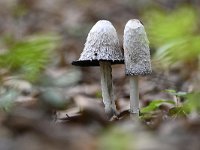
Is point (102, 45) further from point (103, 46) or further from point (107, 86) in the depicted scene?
point (107, 86)

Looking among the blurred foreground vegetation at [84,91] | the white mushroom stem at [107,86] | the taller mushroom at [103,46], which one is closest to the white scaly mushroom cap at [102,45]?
the taller mushroom at [103,46]

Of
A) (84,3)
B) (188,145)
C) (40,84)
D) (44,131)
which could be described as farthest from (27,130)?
(84,3)

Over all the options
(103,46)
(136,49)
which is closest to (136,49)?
(136,49)

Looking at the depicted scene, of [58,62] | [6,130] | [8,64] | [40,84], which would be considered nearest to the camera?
[6,130]

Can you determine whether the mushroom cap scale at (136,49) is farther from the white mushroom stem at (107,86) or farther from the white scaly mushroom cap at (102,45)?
the white mushroom stem at (107,86)

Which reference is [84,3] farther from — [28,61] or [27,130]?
[27,130]

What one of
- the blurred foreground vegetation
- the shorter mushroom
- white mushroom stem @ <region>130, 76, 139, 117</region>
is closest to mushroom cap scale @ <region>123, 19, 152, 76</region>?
the shorter mushroom

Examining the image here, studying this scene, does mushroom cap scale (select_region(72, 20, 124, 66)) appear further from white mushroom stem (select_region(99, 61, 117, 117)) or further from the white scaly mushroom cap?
white mushroom stem (select_region(99, 61, 117, 117))
